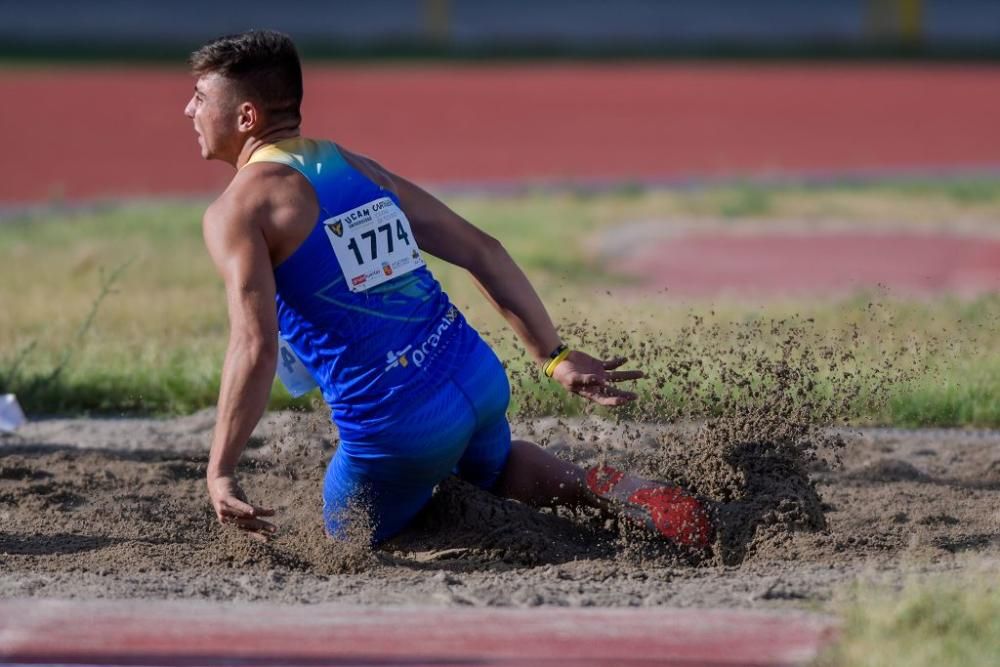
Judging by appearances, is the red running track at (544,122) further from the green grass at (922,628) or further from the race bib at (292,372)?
the green grass at (922,628)

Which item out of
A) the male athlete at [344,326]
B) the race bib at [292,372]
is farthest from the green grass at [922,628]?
the race bib at [292,372]

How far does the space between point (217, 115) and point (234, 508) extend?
1127 mm

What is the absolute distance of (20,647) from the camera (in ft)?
11.5

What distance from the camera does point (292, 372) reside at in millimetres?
4426

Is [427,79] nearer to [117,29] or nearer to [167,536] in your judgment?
[117,29]

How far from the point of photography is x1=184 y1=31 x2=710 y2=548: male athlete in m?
4.00

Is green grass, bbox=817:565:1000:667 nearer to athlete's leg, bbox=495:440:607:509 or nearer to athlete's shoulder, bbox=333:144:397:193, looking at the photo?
athlete's leg, bbox=495:440:607:509

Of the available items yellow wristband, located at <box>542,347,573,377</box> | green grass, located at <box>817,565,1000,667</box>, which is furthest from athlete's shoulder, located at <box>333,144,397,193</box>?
green grass, located at <box>817,565,1000,667</box>

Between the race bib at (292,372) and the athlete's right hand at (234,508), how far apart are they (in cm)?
51

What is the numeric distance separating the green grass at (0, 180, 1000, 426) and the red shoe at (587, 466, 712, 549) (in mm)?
650

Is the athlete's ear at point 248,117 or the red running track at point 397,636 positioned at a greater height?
the athlete's ear at point 248,117

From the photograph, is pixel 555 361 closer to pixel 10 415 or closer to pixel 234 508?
pixel 234 508

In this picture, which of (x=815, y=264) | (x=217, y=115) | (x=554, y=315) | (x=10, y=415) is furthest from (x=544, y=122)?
(x=217, y=115)

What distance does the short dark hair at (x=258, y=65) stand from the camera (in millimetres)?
4188
